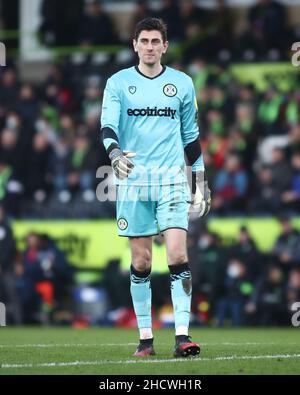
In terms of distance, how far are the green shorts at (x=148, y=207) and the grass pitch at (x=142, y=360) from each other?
0.97 metres

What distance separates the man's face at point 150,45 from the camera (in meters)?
8.86

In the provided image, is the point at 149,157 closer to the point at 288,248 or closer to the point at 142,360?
the point at 142,360

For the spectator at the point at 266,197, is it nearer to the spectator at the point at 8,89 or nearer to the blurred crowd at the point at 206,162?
the blurred crowd at the point at 206,162

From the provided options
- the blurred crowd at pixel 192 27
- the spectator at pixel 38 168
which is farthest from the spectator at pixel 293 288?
the spectator at pixel 38 168

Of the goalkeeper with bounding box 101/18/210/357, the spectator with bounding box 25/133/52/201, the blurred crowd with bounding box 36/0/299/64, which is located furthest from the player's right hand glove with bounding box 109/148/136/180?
the blurred crowd with bounding box 36/0/299/64

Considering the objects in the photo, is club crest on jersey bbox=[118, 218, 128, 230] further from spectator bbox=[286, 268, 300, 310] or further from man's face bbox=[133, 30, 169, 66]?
spectator bbox=[286, 268, 300, 310]

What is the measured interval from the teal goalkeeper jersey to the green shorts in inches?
2.4

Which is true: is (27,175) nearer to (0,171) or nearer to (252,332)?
(0,171)

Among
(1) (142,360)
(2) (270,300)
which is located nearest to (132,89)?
(1) (142,360)

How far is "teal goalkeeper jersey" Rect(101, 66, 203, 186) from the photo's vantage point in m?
8.95

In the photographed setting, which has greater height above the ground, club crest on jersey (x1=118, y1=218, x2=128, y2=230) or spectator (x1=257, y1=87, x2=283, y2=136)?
spectator (x1=257, y1=87, x2=283, y2=136)

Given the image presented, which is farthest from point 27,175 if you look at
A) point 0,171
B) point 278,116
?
point 278,116

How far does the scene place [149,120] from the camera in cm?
895

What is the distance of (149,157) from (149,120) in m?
0.28
